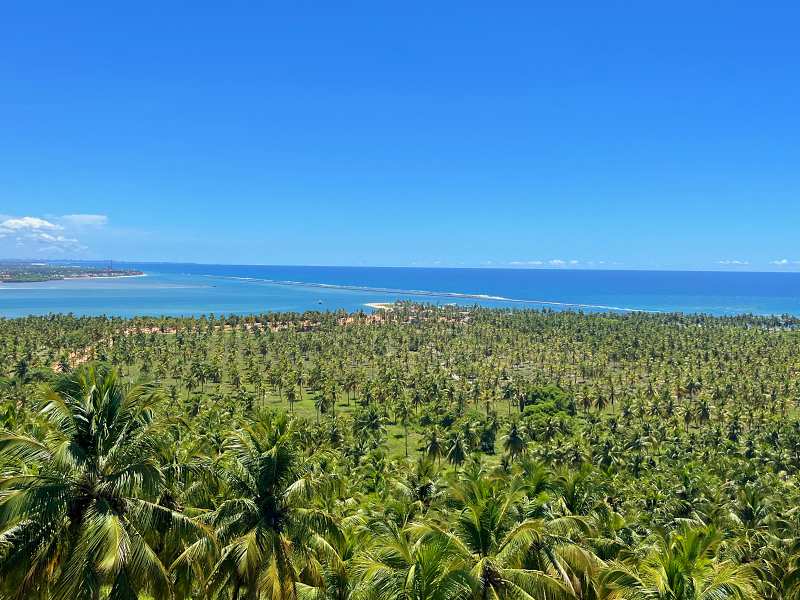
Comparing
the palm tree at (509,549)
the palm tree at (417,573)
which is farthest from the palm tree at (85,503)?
the palm tree at (509,549)

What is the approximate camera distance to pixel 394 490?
147ft

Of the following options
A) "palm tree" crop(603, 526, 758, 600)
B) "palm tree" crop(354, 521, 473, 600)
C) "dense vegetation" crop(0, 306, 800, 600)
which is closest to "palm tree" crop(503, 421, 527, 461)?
"dense vegetation" crop(0, 306, 800, 600)

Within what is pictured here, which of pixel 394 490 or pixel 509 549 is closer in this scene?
pixel 509 549

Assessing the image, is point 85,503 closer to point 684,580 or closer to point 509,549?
point 509,549

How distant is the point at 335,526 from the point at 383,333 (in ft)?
563

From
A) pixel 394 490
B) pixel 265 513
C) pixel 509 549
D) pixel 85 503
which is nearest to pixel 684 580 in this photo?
pixel 509 549

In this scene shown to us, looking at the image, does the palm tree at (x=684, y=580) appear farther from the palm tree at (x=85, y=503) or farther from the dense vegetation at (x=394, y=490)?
the palm tree at (x=85, y=503)

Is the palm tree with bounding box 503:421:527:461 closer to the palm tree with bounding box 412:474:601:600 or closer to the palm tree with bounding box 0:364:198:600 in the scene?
the palm tree with bounding box 412:474:601:600

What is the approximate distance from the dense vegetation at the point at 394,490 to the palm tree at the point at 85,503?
0.15ft

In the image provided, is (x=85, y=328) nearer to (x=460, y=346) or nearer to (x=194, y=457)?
(x=460, y=346)

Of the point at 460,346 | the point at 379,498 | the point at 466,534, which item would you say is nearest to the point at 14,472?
the point at 466,534

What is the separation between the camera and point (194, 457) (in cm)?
1969

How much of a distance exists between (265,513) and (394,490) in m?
29.0

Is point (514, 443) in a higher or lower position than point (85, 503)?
lower
